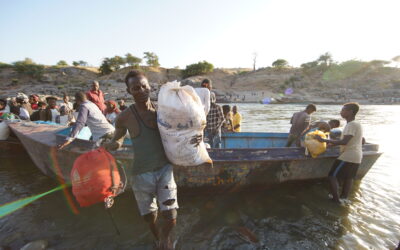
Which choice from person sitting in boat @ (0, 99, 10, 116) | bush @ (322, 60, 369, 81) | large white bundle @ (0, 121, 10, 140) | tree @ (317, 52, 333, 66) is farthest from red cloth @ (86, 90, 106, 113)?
tree @ (317, 52, 333, 66)

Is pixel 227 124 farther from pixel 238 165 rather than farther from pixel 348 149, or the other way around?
pixel 348 149

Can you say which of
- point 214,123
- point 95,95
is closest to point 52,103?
point 95,95

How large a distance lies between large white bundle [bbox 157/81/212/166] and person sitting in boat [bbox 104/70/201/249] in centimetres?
14

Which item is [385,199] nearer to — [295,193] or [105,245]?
[295,193]

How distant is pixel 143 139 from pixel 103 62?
2758 inches

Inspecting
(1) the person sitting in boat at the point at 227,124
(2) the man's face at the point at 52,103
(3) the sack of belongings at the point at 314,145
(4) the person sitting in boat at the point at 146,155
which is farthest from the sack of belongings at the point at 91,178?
(2) the man's face at the point at 52,103

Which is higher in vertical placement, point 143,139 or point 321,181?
point 143,139

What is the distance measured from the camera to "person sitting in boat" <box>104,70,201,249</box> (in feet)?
6.52

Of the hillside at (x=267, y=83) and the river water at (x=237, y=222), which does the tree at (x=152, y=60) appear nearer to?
the hillside at (x=267, y=83)

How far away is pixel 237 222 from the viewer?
3291 millimetres

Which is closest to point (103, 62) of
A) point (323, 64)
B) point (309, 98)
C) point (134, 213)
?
point (309, 98)

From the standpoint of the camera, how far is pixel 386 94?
4203 cm

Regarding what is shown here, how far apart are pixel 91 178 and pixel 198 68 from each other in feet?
201

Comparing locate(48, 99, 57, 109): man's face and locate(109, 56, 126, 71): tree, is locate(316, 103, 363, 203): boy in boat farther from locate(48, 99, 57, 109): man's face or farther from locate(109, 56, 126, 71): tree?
locate(109, 56, 126, 71): tree
